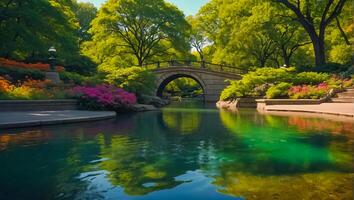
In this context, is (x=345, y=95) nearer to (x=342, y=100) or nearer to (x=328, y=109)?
(x=342, y=100)

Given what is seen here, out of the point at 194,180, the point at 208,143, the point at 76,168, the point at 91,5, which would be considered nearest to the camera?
the point at 194,180

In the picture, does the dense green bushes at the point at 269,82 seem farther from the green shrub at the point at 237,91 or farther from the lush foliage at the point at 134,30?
the lush foliage at the point at 134,30

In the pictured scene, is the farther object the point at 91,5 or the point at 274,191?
the point at 91,5

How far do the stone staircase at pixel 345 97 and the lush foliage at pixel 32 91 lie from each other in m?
16.3

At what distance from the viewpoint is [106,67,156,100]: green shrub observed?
2450 cm

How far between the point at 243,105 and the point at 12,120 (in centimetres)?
1892

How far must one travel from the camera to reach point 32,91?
17.7 m

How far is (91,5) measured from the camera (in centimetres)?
7088

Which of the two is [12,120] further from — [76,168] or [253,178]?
[253,178]

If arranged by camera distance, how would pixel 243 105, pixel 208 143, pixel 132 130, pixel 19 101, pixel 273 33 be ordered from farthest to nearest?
pixel 273 33, pixel 243 105, pixel 19 101, pixel 132 130, pixel 208 143

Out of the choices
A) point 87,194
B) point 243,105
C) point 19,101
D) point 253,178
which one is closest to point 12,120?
point 19,101

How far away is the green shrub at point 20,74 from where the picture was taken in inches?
861

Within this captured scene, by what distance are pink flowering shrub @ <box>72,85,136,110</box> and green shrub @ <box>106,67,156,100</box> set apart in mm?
3703

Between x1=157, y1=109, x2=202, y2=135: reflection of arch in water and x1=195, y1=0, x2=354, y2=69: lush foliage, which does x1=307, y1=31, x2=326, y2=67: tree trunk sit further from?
x1=157, y1=109, x2=202, y2=135: reflection of arch in water
